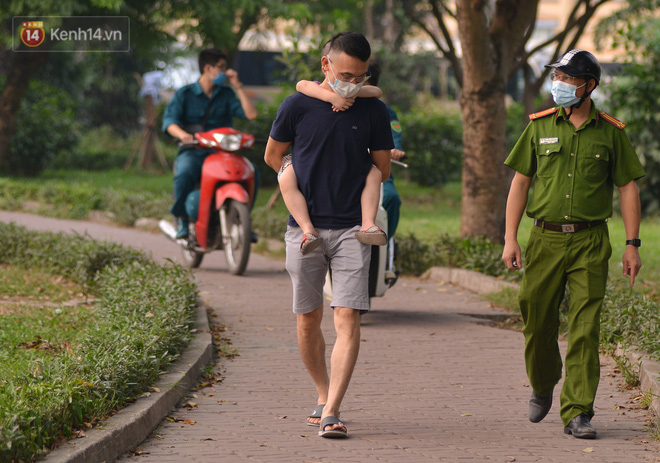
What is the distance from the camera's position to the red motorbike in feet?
33.3

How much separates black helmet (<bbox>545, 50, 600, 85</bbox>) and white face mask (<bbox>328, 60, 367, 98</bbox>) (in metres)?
1.00

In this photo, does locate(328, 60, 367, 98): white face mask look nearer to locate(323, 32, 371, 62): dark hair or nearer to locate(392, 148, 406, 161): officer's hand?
locate(323, 32, 371, 62): dark hair

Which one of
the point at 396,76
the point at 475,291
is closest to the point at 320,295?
the point at 475,291

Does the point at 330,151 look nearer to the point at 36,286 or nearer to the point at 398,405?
the point at 398,405

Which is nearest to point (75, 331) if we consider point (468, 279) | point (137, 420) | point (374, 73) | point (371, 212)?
point (137, 420)

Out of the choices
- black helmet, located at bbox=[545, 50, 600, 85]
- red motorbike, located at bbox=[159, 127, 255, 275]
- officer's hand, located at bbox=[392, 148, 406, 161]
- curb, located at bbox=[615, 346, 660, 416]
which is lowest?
curb, located at bbox=[615, 346, 660, 416]

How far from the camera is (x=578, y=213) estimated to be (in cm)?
509

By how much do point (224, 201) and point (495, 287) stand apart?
2855 millimetres

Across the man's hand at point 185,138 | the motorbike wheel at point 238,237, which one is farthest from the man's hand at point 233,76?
the motorbike wheel at point 238,237

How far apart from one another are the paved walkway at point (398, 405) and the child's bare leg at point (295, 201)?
1050mm

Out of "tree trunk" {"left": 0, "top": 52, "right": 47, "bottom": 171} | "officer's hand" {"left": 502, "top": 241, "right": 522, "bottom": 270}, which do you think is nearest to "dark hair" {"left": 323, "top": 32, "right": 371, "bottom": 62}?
"officer's hand" {"left": 502, "top": 241, "right": 522, "bottom": 270}

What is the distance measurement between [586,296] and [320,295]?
1.33m

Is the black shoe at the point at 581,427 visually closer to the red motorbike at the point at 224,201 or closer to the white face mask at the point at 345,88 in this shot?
the white face mask at the point at 345,88

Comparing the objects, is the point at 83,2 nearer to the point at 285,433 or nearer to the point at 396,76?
the point at 285,433
